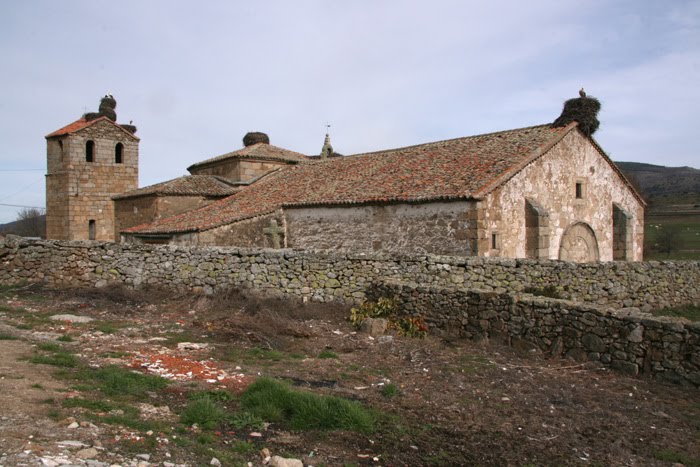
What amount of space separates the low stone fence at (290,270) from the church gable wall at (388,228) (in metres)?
2.33

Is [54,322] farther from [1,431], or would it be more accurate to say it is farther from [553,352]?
[553,352]

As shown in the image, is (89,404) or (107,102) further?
(107,102)

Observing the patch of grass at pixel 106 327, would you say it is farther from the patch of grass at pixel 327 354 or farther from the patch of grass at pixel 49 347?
the patch of grass at pixel 327 354

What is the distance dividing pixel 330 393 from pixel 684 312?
39.6 ft

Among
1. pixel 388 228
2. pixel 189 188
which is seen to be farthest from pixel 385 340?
pixel 189 188

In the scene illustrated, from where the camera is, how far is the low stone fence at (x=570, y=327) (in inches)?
276

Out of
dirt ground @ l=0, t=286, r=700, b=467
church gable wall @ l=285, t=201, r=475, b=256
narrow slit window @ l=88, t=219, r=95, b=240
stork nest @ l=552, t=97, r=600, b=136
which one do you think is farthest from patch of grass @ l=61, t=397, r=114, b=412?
narrow slit window @ l=88, t=219, r=95, b=240

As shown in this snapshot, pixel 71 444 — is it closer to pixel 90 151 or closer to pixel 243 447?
pixel 243 447

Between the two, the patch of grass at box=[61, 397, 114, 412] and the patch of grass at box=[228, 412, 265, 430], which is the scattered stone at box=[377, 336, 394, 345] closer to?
the patch of grass at box=[228, 412, 265, 430]

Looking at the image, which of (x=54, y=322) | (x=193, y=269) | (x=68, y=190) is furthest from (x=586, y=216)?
(x=68, y=190)

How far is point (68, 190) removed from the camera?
25516 mm

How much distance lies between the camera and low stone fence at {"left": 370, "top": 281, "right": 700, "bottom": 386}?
702cm

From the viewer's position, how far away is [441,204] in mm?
15430

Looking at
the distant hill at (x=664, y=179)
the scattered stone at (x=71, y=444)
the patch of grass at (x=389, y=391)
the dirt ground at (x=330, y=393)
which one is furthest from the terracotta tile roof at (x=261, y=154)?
the distant hill at (x=664, y=179)
